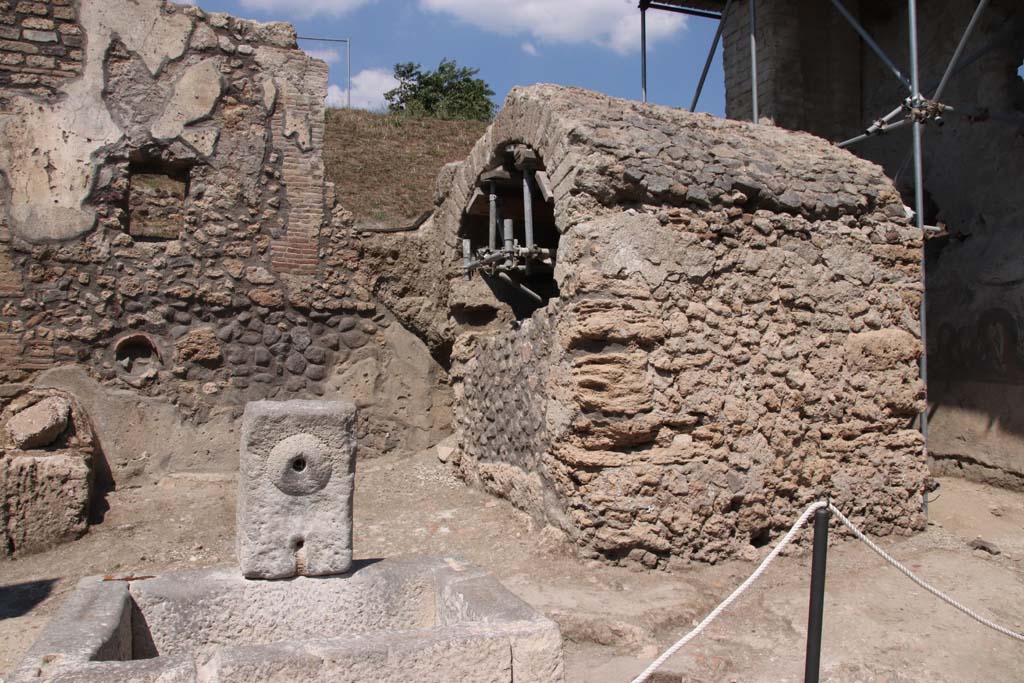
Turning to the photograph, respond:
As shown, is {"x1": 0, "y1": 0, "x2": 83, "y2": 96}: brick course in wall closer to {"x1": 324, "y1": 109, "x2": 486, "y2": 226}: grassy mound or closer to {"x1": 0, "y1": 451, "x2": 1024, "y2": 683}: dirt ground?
{"x1": 324, "y1": 109, "x2": 486, "y2": 226}: grassy mound

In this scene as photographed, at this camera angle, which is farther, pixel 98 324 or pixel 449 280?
pixel 449 280

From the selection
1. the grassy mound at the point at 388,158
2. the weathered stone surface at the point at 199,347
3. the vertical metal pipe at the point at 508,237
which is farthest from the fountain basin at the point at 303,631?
the grassy mound at the point at 388,158

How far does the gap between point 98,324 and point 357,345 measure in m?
2.00

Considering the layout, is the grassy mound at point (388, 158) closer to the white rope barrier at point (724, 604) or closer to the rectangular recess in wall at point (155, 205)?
the rectangular recess in wall at point (155, 205)

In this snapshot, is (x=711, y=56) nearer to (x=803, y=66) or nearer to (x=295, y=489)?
(x=803, y=66)

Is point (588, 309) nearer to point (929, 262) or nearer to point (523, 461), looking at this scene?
point (523, 461)

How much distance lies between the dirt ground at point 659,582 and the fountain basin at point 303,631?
951mm

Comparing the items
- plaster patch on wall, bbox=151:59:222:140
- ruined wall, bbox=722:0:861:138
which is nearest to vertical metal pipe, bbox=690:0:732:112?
ruined wall, bbox=722:0:861:138

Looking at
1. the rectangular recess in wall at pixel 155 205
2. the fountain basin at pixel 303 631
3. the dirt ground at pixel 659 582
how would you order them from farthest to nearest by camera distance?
the rectangular recess in wall at pixel 155 205
the dirt ground at pixel 659 582
the fountain basin at pixel 303 631

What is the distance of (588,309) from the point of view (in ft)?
15.9

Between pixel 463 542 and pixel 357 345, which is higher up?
pixel 357 345

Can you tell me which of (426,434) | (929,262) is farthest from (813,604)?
(929,262)

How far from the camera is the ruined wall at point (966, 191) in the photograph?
6832 millimetres

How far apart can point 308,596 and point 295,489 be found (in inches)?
15.7
